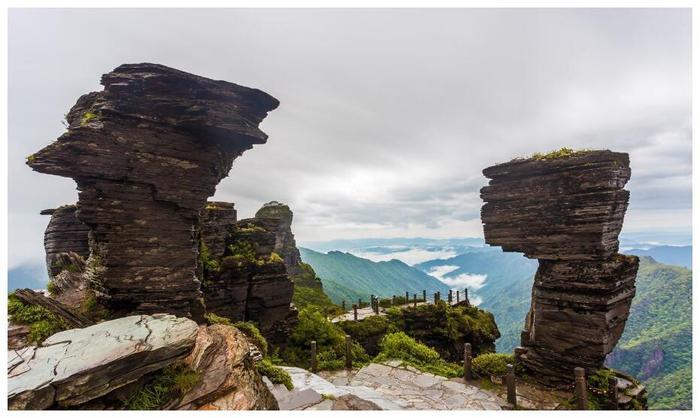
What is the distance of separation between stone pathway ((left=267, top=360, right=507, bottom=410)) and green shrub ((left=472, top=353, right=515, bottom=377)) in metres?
1.14

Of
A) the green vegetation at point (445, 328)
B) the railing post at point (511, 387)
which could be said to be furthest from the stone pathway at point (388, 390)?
the green vegetation at point (445, 328)

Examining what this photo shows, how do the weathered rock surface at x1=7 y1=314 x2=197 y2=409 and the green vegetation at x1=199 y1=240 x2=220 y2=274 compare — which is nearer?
the weathered rock surface at x1=7 y1=314 x2=197 y2=409

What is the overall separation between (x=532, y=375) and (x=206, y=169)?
1717 centimetres

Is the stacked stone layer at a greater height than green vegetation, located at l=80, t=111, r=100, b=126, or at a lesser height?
lesser

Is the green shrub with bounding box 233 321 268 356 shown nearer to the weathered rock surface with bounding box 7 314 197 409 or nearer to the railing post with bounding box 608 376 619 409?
the weathered rock surface with bounding box 7 314 197 409

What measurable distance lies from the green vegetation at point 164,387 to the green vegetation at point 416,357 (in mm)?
13102

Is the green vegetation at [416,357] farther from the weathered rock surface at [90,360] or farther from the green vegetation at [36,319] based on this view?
the green vegetation at [36,319]

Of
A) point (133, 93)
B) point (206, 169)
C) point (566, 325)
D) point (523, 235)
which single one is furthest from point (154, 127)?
point (566, 325)

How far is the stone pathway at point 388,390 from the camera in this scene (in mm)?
9133

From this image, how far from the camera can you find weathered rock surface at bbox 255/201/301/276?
57.9 meters

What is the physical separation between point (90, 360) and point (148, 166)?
8.73 metres

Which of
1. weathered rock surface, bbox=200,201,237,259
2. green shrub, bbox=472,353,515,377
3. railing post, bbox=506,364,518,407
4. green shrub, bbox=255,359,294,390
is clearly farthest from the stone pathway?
weathered rock surface, bbox=200,201,237,259

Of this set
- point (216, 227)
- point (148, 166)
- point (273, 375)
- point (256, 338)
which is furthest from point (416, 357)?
point (148, 166)

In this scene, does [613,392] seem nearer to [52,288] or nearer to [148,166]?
[148,166]
